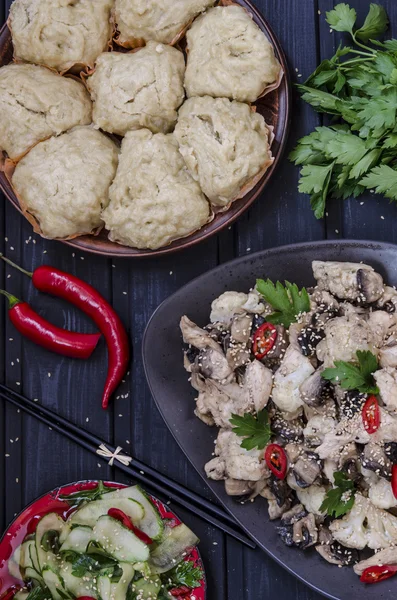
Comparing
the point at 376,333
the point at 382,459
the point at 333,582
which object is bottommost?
the point at 333,582

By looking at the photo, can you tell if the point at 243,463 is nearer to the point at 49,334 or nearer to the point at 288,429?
the point at 288,429

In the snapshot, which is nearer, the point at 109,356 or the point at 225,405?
the point at 225,405

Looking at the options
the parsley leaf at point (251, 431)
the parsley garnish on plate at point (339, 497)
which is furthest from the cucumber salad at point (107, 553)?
the parsley garnish on plate at point (339, 497)

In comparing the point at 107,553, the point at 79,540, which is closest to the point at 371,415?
the point at 107,553

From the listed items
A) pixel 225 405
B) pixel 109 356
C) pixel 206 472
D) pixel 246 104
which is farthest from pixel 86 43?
pixel 206 472

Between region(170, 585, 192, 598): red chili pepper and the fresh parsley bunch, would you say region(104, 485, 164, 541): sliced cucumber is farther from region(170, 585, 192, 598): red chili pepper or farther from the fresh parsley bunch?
the fresh parsley bunch

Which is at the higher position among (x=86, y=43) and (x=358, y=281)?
(x=86, y=43)

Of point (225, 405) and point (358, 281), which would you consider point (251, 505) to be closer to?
point (225, 405)
